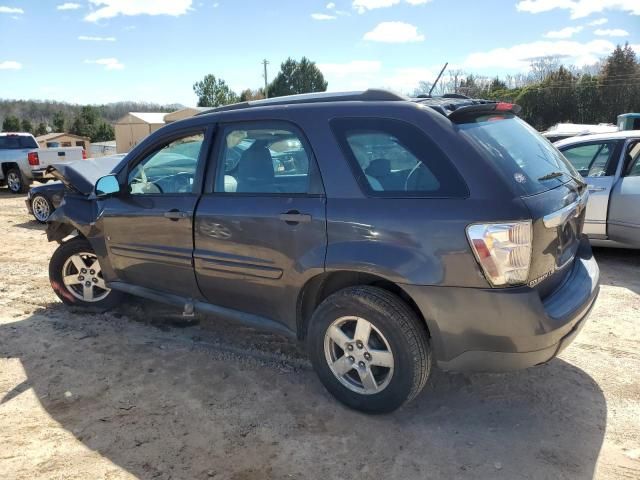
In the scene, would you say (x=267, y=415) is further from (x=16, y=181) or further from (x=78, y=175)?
(x=16, y=181)

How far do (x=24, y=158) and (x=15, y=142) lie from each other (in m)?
0.77

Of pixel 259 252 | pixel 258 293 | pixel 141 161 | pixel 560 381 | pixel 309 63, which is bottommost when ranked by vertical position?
pixel 560 381

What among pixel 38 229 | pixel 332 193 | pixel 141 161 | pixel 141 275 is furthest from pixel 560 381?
pixel 38 229

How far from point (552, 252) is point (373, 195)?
1.00 metres

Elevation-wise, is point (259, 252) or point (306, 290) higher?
point (259, 252)

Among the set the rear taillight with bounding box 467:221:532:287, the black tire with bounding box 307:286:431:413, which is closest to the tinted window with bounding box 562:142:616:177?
the rear taillight with bounding box 467:221:532:287

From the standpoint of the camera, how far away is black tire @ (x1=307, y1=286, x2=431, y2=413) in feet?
9.14

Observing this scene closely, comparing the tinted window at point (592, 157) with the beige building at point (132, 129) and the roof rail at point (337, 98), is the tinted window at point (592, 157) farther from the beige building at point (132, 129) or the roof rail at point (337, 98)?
the beige building at point (132, 129)

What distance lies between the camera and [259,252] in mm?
3252

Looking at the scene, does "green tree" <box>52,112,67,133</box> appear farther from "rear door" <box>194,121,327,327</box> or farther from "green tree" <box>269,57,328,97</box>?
"rear door" <box>194,121,327,327</box>

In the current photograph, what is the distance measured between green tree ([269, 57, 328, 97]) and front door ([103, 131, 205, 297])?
174 feet

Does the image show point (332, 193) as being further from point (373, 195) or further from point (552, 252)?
point (552, 252)

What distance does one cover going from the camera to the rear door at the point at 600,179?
591 centimetres

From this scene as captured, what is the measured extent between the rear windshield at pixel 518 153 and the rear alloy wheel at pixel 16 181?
591 inches
